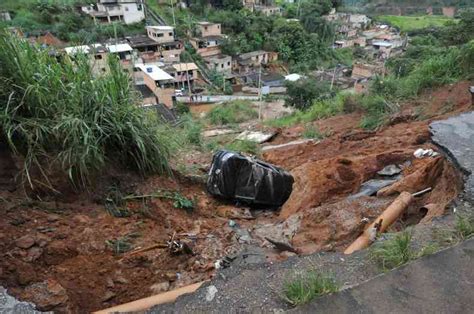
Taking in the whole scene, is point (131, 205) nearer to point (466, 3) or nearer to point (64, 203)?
point (64, 203)

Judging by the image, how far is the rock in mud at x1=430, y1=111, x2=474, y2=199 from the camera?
2.53m

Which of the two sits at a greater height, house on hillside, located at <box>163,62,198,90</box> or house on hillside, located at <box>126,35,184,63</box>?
house on hillside, located at <box>126,35,184,63</box>

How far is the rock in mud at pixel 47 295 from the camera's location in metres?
1.70

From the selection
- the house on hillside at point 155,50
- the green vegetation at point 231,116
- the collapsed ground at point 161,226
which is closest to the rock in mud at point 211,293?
the collapsed ground at point 161,226

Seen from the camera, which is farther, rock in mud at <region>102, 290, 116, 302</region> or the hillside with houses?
rock in mud at <region>102, 290, 116, 302</region>

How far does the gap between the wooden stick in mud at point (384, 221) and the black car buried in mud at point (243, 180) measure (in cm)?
131

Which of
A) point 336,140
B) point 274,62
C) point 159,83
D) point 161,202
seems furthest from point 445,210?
point 274,62

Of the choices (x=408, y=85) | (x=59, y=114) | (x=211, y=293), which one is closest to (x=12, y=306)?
(x=211, y=293)

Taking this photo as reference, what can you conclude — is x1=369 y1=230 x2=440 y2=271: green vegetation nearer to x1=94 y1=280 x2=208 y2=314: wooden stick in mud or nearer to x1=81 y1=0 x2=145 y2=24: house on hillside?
x1=94 y1=280 x2=208 y2=314: wooden stick in mud

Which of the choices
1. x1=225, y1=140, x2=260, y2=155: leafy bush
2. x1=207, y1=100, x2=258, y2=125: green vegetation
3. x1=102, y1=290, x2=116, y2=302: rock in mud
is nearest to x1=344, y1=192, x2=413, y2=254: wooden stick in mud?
x1=102, y1=290, x2=116, y2=302: rock in mud

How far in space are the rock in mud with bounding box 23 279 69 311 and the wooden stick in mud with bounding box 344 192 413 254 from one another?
1.63 meters

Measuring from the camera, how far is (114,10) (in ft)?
93.9

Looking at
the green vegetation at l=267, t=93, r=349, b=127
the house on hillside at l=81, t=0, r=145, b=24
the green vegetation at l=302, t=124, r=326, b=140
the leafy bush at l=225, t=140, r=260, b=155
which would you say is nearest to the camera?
the leafy bush at l=225, t=140, r=260, b=155

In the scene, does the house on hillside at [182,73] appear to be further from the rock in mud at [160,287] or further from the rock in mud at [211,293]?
the rock in mud at [211,293]
